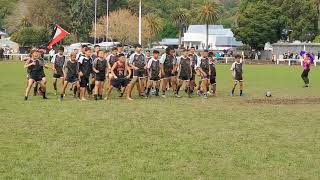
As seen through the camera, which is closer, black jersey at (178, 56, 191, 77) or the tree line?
black jersey at (178, 56, 191, 77)

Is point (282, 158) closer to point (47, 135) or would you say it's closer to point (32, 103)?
point (47, 135)

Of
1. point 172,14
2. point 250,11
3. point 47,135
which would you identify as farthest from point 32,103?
point 172,14

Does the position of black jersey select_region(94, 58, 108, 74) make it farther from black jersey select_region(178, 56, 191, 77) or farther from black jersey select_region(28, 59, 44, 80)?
black jersey select_region(178, 56, 191, 77)

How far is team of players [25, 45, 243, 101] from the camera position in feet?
68.3

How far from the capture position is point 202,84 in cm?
2319

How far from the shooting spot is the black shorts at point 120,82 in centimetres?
2176

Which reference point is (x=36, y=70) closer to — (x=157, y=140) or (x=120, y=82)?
(x=120, y=82)

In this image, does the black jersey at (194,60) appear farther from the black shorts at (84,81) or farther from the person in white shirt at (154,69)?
the black shorts at (84,81)

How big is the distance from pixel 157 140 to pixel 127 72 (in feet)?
35.5

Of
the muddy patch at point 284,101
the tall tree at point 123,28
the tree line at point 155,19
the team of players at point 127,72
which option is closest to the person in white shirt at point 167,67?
the team of players at point 127,72

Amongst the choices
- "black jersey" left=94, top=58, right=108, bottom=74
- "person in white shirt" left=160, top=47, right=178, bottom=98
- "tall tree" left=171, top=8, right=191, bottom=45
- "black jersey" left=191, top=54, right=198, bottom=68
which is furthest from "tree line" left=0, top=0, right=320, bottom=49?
"black jersey" left=94, top=58, right=108, bottom=74

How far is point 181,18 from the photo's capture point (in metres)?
123

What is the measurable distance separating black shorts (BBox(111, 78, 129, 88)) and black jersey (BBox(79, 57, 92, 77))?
1.16 m

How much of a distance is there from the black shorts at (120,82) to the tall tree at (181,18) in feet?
320
